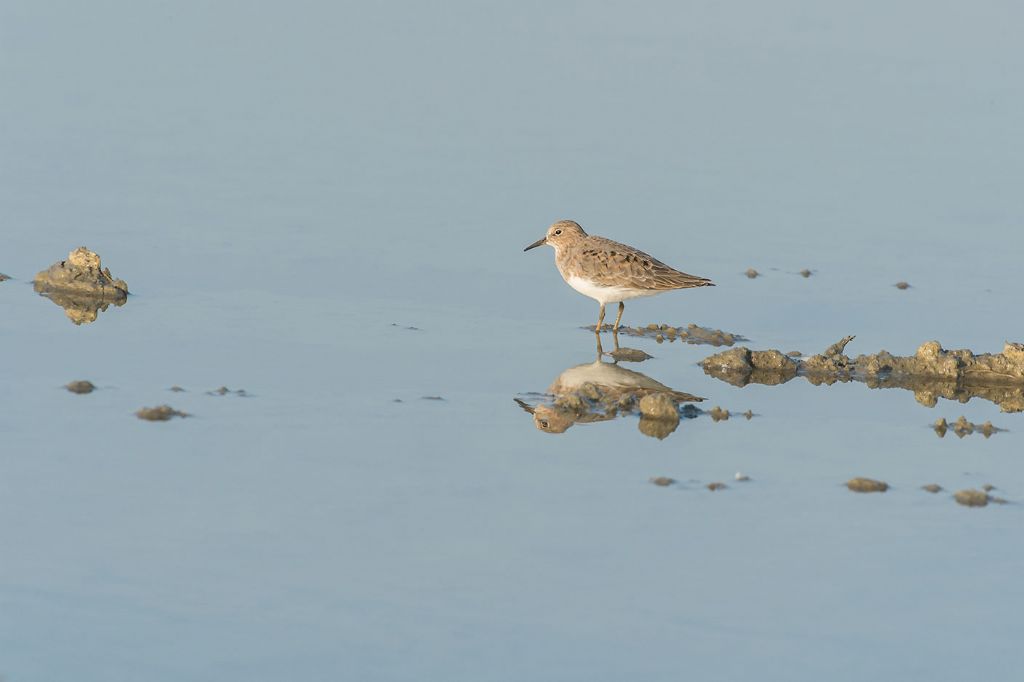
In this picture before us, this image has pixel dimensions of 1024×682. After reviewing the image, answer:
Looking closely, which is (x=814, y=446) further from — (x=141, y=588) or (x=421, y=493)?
(x=141, y=588)

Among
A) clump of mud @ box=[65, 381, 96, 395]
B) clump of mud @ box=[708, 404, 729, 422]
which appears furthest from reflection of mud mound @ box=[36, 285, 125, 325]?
clump of mud @ box=[708, 404, 729, 422]

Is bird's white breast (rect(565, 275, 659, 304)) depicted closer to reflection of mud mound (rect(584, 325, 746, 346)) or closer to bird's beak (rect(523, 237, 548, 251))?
reflection of mud mound (rect(584, 325, 746, 346))

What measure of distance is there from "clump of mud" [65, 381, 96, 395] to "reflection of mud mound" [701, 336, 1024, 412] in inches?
190

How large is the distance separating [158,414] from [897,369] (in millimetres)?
5896

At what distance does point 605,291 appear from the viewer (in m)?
15.5

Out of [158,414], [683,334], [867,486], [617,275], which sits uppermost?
[617,275]

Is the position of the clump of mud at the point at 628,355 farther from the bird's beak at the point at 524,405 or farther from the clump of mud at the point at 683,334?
the bird's beak at the point at 524,405

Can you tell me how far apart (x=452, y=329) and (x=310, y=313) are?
1.21 m

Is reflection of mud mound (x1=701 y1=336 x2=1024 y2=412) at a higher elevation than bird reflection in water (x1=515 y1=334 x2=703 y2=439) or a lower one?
higher

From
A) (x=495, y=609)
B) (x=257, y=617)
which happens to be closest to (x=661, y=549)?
(x=495, y=609)

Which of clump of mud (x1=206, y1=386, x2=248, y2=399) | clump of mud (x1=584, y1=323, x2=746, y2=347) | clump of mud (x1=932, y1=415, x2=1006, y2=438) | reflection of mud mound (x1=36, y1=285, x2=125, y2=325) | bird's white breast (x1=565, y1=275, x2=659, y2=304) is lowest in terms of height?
clump of mud (x1=206, y1=386, x2=248, y2=399)

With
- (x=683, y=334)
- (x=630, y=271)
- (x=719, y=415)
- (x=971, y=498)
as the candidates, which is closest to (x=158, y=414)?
(x=719, y=415)

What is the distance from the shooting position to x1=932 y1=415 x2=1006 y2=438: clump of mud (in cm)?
1298

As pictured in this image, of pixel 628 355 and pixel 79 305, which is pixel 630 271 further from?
pixel 79 305
